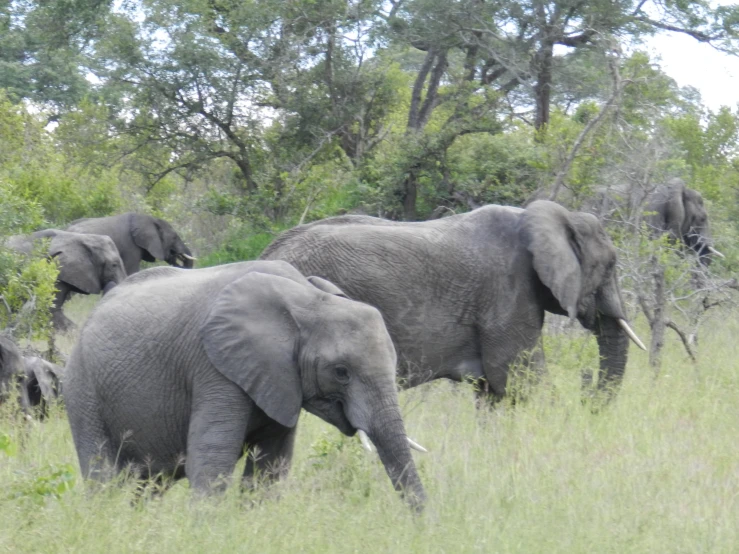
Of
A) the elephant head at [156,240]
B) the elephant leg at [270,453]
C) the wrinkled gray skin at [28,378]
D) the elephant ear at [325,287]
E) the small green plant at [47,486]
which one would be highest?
the elephant ear at [325,287]

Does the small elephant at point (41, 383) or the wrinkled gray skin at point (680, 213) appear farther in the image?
the wrinkled gray skin at point (680, 213)

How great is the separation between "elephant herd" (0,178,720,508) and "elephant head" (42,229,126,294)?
769 centimetres

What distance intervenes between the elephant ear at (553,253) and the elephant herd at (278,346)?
1cm

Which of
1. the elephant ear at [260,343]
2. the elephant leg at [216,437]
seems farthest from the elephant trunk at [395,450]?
the elephant leg at [216,437]

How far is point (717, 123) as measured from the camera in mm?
21172

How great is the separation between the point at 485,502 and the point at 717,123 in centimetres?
1687

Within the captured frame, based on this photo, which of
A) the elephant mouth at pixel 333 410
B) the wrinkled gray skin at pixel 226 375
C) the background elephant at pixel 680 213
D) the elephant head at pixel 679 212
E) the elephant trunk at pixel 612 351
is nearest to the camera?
the wrinkled gray skin at pixel 226 375

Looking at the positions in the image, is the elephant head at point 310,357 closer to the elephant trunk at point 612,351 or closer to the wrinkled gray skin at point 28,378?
the wrinkled gray skin at point 28,378

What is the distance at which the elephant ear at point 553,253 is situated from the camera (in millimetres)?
7531

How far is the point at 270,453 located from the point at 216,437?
1.71 ft

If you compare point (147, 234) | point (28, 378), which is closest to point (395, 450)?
Answer: point (28, 378)

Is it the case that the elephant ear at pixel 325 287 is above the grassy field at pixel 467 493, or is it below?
above

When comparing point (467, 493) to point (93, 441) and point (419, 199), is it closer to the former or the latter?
point (93, 441)

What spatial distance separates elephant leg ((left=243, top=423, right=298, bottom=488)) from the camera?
5.52m
